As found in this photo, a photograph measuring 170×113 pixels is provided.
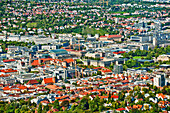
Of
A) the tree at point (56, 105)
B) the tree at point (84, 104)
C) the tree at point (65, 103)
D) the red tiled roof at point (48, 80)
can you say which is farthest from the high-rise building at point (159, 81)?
the tree at point (56, 105)

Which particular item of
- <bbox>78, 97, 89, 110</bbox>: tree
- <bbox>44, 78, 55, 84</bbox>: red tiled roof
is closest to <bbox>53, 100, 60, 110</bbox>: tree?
<bbox>78, 97, 89, 110</bbox>: tree

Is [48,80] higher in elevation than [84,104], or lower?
lower

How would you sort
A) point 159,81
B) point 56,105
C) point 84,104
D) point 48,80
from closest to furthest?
1. point 84,104
2. point 56,105
3. point 159,81
4. point 48,80

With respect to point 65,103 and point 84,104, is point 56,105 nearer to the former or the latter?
point 65,103

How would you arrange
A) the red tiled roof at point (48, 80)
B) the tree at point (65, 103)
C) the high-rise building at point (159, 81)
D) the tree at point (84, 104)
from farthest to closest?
the red tiled roof at point (48, 80) → the high-rise building at point (159, 81) → the tree at point (65, 103) → the tree at point (84, 104)

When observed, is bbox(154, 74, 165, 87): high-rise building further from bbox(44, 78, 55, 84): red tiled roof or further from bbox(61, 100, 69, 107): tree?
bbox(61, 100, 69, 107): tree

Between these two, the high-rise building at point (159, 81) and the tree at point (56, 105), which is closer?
the tree at point (56, 105)

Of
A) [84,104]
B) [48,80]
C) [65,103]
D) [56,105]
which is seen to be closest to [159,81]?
[84,104]

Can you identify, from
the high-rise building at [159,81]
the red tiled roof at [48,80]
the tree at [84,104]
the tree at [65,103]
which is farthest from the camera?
the red tiled roof at [48,80]

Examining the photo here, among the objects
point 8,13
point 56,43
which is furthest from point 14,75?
point 8,13

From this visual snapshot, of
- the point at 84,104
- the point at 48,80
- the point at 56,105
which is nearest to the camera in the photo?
the point at 84,104

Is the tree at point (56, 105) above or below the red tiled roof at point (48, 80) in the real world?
above

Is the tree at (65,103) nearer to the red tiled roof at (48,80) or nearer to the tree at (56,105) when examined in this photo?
the tree at (56,105)
